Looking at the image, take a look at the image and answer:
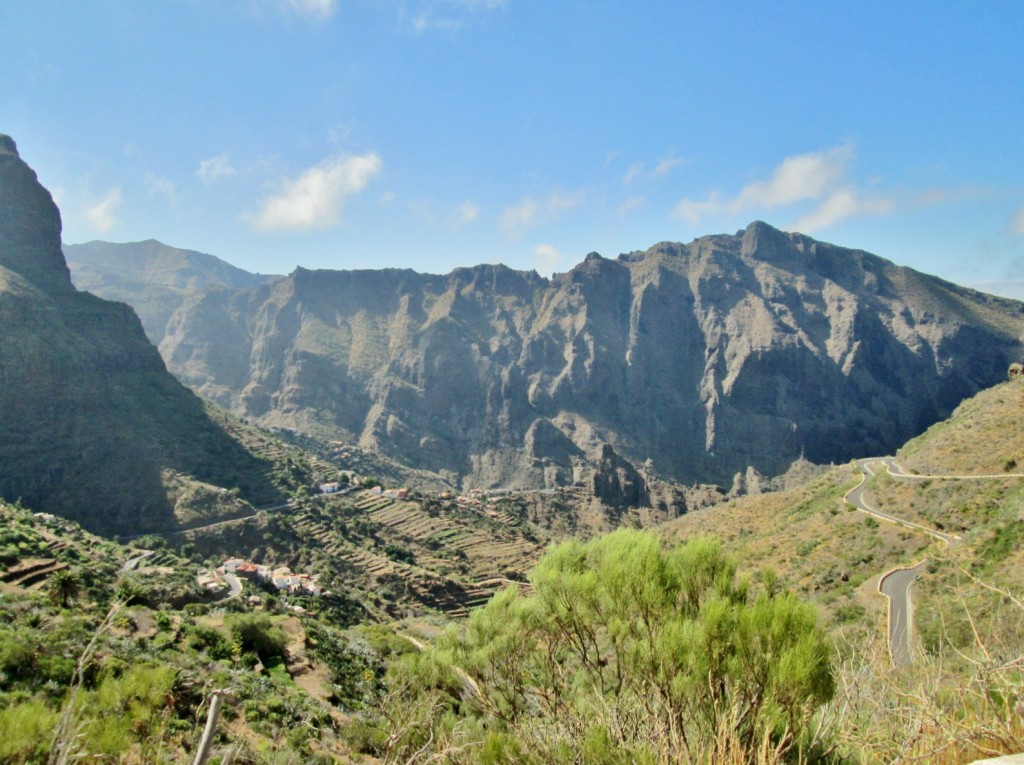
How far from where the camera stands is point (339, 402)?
6491 inches

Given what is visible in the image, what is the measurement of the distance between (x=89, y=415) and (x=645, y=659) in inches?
3008

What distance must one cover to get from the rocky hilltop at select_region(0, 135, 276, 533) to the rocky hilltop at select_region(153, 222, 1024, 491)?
72750 millimetres

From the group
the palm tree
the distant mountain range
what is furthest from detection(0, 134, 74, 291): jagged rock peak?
the distant mountain range

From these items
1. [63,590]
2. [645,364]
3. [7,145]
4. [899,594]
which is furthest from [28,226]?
[645,364]

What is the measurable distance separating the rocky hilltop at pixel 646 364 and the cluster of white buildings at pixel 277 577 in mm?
Result: 92136

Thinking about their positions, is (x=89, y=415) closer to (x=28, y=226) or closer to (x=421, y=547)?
(x=28, y=226)

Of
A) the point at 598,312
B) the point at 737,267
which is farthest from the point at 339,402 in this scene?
the point at 737,267

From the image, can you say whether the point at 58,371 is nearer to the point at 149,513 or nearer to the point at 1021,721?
the point at 149,513

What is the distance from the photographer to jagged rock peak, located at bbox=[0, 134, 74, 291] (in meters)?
79.6

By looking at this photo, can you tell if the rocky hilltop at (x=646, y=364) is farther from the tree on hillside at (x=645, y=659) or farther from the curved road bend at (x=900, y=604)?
the tree on hillside at (x=645, y=659)

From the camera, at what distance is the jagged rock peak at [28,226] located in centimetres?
7956

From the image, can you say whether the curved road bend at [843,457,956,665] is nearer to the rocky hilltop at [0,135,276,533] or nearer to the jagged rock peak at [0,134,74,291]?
the rocky hilltop at [0,135,276,533]

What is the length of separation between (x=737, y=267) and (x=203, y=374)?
175 m

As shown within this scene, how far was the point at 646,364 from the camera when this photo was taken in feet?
586
